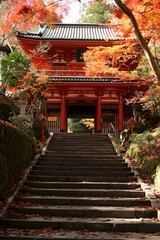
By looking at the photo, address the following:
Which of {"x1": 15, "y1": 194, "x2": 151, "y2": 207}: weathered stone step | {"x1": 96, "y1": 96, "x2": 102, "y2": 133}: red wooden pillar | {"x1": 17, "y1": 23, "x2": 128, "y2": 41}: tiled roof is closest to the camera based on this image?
{"x1": 15, "y1": 194, "x2": 151, "y2": 207}: weathered stone step

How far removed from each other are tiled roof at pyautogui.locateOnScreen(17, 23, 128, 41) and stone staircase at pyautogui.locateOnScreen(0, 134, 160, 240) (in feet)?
38.4

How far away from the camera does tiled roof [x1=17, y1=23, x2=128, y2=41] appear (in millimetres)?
21328

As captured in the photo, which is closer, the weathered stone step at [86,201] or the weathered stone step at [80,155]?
the weathered stone step at [86,201]

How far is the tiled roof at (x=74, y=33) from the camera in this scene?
21328 mm

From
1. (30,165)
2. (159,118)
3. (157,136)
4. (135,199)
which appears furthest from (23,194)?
(159,118)

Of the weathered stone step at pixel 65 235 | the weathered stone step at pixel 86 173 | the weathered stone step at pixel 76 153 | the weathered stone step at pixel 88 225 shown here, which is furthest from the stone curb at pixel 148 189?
the weathered stone step at pixel 76 153

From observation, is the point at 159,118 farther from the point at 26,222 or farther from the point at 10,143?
the point at 26,222

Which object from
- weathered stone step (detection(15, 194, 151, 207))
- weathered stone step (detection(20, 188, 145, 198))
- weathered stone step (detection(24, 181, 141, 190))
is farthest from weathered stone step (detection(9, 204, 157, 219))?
weathered stone step (detection(24, 181, 141, 190))

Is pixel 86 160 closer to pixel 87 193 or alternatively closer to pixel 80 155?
pixel 80 155

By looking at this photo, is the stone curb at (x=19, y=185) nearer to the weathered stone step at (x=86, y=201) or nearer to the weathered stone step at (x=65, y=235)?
the weathered stone step at (x=86, y=201)

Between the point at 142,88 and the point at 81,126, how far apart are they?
14.9 metres

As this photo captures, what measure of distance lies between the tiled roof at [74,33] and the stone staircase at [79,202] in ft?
38.4

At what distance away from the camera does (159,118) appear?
17516mm

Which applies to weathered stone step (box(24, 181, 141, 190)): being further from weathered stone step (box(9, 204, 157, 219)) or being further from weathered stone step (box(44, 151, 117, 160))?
weathered stone step (box(44, 151, 117, 160))
